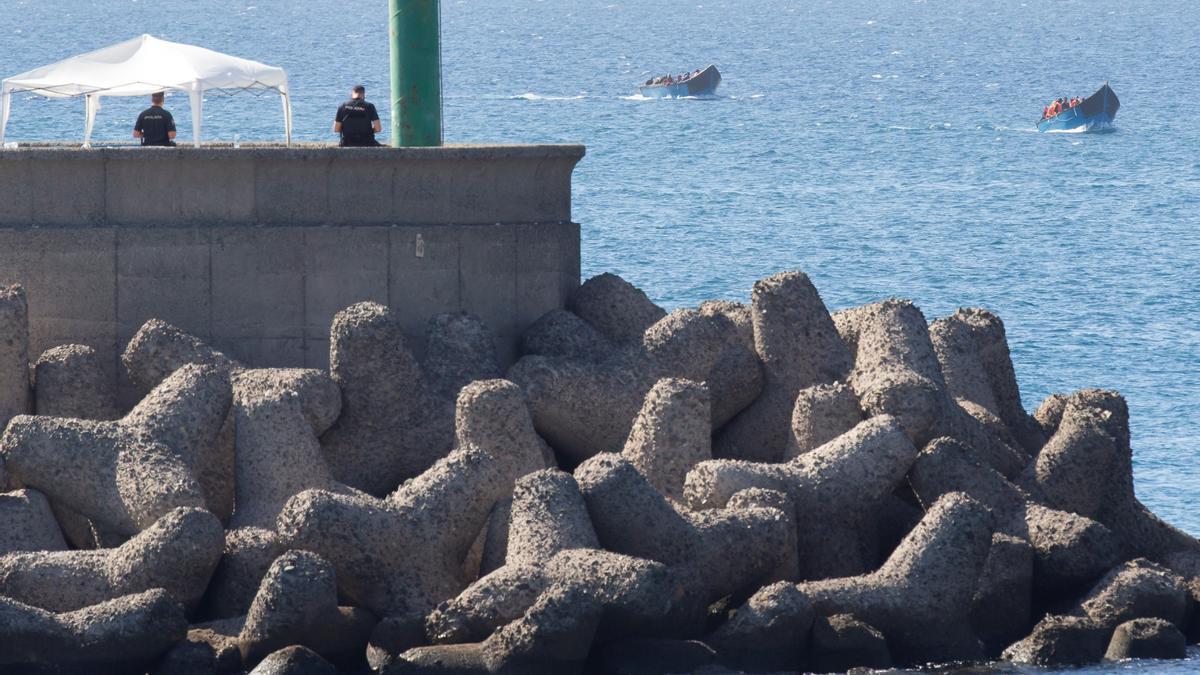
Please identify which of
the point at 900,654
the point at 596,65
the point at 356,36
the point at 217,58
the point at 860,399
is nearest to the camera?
the point at 900,654

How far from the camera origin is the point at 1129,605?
1277 cm

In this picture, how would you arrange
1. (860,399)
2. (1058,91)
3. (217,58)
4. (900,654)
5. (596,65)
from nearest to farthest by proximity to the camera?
(900,654) < (860,399) < (217,58) < (1058,91) < (596,65)

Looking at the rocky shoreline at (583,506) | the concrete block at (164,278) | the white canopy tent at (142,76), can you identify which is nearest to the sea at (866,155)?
the rocky shoreline at (583,506)

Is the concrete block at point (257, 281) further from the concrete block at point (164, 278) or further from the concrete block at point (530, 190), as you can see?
the concrete block at point (530, 190)

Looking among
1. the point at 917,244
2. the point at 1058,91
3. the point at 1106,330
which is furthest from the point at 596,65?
the point at 1106,330

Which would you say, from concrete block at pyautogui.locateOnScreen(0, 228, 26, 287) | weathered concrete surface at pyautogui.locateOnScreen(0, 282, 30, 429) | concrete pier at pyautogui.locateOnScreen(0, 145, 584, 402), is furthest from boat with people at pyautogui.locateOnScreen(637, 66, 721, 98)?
weathered concrete surface at pyautogui.locateOnScreen(0, 282, 30, 429)

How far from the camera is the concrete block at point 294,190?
14836 mm

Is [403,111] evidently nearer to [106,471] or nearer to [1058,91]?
[106,471]

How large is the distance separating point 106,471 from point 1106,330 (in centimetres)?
2146

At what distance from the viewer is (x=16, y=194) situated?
14.6 metres

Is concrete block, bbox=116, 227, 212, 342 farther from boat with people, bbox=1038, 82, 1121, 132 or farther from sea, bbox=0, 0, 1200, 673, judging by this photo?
boat with people, bbox=1038, 82, 1121, 132

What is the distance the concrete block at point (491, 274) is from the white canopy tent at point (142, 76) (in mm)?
1533

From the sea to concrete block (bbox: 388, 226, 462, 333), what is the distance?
5.18m

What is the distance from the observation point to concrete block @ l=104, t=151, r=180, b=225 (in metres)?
14.7
